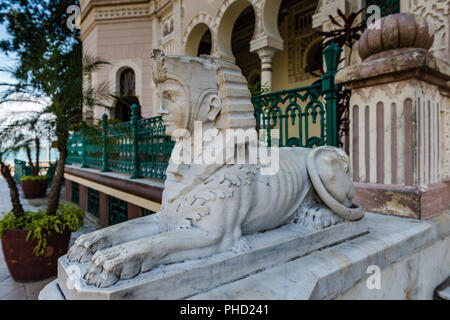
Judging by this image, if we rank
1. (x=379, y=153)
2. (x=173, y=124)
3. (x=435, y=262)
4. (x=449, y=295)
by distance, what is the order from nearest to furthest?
(x=173, y=124) < (x=449, y=295) < (x=435, y=262) < (x=379, y=153)

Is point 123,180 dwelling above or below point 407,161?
below

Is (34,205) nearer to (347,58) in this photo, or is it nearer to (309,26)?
(347,58)

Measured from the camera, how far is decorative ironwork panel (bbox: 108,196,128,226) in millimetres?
4961

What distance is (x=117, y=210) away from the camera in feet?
17.4

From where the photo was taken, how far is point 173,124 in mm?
1405

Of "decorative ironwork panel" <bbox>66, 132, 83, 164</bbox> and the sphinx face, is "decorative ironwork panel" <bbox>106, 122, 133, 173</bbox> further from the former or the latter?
the sphinx face

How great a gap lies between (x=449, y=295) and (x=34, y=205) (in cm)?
939

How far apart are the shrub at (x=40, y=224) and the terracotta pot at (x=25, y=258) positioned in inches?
2.5

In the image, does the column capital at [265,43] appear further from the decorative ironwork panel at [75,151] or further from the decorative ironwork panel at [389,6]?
the decorative ironwork panel at [75,151]

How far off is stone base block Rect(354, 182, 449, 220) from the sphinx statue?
2.71 ft

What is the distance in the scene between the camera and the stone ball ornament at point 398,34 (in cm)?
207

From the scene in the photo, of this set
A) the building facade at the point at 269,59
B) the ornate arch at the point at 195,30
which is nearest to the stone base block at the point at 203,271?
the building facade at the point at 269,59

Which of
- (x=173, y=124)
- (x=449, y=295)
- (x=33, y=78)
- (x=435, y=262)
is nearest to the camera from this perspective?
(x=173, y=124)
